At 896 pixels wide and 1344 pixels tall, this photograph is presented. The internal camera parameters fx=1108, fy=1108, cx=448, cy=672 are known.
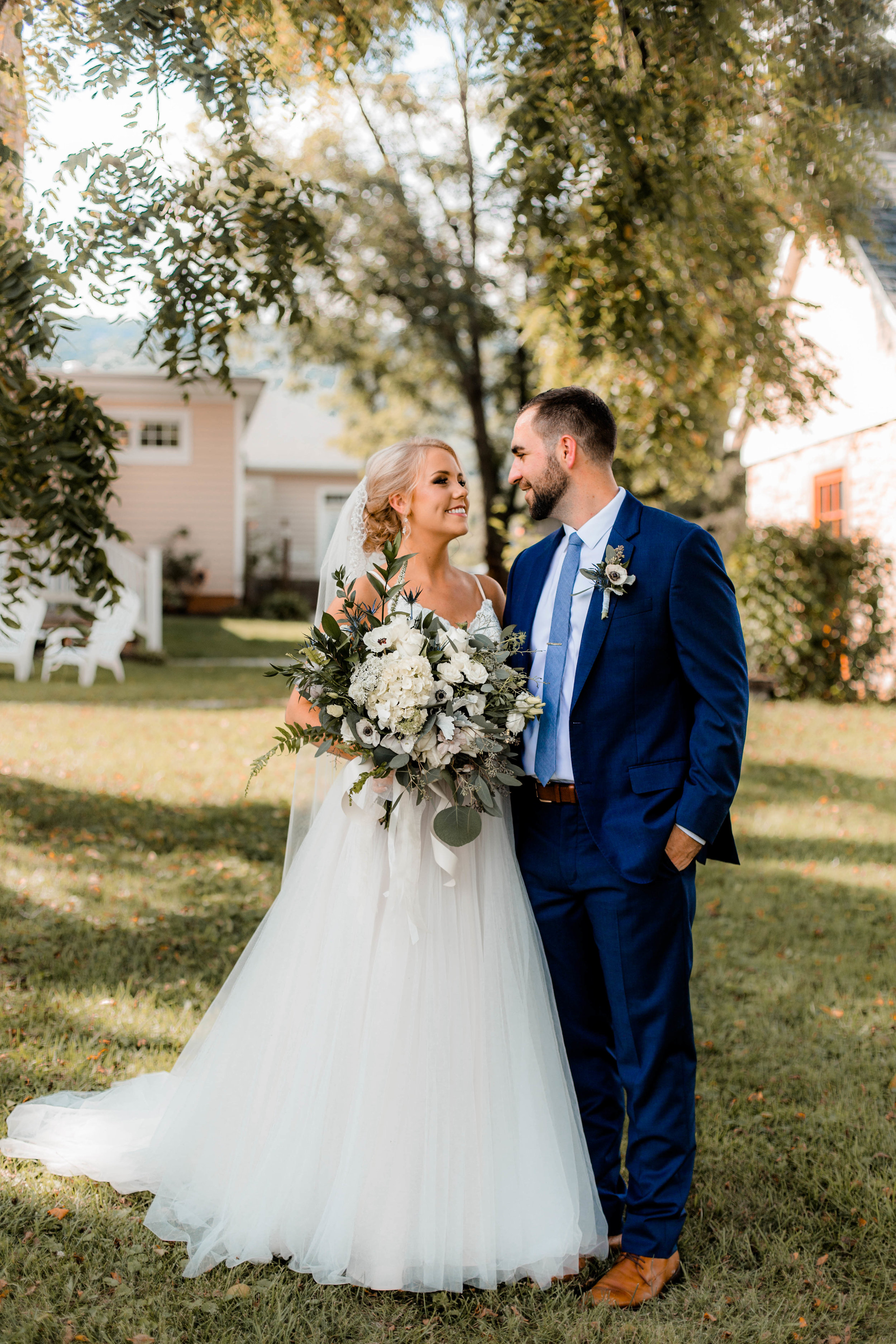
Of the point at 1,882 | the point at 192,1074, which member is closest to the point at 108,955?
the point at 1,882

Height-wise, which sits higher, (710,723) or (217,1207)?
(710,723)

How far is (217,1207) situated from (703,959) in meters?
3.27

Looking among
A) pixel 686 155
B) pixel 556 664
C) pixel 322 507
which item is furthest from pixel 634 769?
pixel 322 507

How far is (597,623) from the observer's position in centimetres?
311

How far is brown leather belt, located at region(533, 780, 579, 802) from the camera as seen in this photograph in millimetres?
3172

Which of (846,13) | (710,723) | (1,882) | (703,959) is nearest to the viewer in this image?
(710,723)

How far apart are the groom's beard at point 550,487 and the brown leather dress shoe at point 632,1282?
2145 mm

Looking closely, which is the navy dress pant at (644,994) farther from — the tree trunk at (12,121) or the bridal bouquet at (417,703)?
the tree trunk at (12,121)

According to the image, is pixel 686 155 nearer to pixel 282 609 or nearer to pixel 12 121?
pixel 12 121

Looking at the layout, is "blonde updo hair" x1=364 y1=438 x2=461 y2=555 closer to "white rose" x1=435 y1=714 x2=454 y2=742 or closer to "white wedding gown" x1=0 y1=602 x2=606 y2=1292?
"white wedding gown" x1=0 y1=602 x2=606 y2=1292

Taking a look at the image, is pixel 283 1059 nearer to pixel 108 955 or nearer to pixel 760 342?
pixel 108 955

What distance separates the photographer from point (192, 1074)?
11.7 feet

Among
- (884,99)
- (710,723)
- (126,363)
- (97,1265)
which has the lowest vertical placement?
(97,1265)

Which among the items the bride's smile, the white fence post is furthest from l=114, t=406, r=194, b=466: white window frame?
the bride's smile
